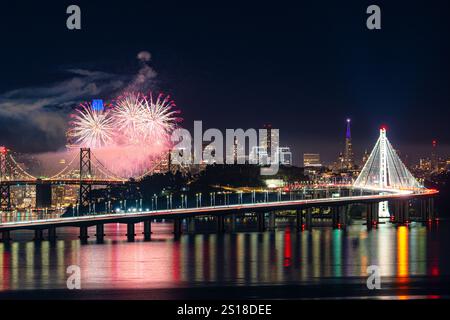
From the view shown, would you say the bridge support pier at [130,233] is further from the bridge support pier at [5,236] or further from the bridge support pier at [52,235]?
the bridge support pier at [5,236]

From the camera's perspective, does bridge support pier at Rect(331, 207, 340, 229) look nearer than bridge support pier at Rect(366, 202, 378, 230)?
Yes

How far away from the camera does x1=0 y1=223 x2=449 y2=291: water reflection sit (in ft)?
192

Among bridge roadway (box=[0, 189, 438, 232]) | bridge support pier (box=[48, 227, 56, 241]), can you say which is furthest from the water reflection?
bridge roadway (box=[0, 189, 438, 232])

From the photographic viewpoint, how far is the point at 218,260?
70.1 meters

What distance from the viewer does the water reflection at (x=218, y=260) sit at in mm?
58375

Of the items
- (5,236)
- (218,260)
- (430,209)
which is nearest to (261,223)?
(5,236)

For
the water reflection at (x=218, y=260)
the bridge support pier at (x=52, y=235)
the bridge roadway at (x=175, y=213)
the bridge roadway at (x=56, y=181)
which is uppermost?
the bridge roadway at (x=56, y=181)

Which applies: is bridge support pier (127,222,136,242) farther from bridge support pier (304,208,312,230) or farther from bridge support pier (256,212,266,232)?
bridge support pier (304,208,312,230)

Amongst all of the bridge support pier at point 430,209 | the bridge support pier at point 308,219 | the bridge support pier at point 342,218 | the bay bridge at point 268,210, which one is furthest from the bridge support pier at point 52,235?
the bridge support pier at point 430,209

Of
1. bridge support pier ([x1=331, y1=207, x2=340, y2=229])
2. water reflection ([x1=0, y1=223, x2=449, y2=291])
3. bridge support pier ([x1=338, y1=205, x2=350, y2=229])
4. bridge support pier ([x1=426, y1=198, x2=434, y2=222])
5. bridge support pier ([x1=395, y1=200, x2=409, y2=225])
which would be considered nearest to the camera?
water reflection ([x1=0, y1=223, x2=449, y2=291])

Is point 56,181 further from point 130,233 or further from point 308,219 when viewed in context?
point 130,233

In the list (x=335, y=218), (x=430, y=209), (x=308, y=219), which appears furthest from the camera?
(x=430, y=209)

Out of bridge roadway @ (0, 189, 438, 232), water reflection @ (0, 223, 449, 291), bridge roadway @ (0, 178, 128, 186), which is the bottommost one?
water reflection @ (0, 223, 449, 291)
